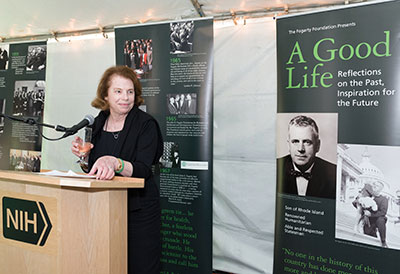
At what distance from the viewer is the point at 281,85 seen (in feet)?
7.60

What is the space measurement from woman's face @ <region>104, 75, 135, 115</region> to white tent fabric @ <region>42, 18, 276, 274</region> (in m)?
1.29

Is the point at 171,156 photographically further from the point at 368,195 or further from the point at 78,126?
the point at 368,195

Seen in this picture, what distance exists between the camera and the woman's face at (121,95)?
178 centimetres

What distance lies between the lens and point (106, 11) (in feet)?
9.41

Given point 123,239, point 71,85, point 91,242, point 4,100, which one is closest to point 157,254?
point 123,239

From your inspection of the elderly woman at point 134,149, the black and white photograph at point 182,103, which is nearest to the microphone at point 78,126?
the elderly woman at point 134,149

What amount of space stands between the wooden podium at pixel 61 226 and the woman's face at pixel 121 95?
613mm

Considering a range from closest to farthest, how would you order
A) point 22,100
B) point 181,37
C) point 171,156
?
point 181,37 → point 171,156 → point 22,100

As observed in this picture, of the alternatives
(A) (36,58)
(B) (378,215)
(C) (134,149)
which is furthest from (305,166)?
(A) (36,58)

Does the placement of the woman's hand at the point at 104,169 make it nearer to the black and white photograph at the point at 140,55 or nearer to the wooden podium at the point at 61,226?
the wooden podium at the point at 61,226

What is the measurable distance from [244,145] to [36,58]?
2.50 m

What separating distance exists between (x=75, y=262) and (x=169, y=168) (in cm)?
162

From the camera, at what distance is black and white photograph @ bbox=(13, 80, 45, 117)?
11.5ft

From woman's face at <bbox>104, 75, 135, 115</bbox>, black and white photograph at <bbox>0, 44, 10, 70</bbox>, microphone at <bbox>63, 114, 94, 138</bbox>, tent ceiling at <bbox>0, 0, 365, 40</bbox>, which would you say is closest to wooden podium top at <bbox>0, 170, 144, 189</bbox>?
microphone at <bbox>63, 114, 94, 138</bbox>
